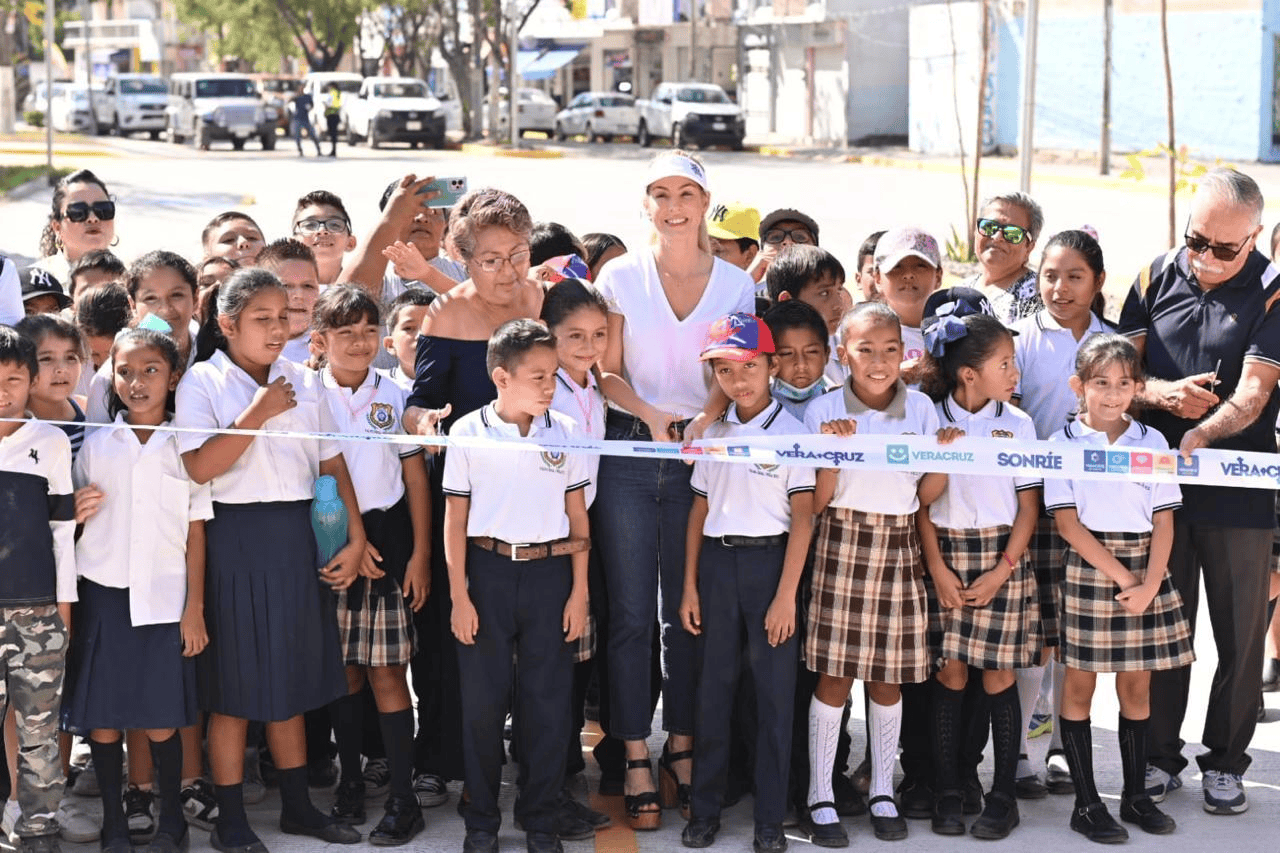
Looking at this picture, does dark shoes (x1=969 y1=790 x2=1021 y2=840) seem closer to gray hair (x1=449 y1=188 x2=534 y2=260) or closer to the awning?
gray hair (x1=449 y1=188 x2=534 y2=260)

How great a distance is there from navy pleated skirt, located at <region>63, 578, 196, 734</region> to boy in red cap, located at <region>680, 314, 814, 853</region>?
158cm

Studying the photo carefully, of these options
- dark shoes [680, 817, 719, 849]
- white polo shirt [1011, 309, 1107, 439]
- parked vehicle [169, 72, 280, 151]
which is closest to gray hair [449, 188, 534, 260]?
white polo shirt [1011, 309, 1107, 439]

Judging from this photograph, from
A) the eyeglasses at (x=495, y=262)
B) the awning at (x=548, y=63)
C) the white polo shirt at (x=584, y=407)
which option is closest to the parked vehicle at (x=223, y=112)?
the awning at (x=548, y=63)

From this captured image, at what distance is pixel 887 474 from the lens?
16.6 feet

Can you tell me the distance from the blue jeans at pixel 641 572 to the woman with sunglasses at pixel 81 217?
2.85m

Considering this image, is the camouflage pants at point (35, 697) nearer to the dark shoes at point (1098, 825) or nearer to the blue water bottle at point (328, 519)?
the blue water bottle at point (328, 519)

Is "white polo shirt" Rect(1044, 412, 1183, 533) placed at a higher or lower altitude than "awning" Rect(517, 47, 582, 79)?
lower

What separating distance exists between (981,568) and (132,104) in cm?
4453

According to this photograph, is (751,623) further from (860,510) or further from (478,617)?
(478,617)

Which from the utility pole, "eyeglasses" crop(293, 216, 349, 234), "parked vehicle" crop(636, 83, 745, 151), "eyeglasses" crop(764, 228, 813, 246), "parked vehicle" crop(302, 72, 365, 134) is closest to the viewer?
"eyeglasses" crop(764, 228, 813, 246)

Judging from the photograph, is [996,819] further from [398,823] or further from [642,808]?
[398,823]

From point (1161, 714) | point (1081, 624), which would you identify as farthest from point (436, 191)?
point (1161, 714)

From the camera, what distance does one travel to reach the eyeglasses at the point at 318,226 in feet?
22.4

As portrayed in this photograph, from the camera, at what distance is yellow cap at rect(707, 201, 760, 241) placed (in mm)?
6773
